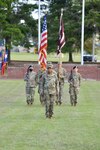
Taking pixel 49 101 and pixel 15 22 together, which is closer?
pixel 49 101

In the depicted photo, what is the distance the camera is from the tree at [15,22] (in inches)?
2389

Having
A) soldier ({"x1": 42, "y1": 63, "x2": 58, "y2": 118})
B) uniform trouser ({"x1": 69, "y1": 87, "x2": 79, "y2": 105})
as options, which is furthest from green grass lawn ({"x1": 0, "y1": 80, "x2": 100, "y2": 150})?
soldier ({"x1": 42, "y1": 63, "x2": 58, "y2": 118})

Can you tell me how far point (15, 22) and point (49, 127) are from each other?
49021 millimetres

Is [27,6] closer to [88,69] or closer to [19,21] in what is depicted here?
[19,21]

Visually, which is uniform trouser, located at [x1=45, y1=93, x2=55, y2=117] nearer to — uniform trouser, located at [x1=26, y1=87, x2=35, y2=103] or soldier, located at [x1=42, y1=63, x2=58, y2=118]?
soldier, located at [x1=42, y1=63, x2=58, y2=118]

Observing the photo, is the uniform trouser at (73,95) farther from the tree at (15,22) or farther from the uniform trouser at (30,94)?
the tree at (15,22)

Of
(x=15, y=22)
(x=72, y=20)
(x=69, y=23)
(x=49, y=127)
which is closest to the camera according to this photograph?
(x=49, y=127)

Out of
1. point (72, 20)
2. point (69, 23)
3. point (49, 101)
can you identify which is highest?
point (72, 20)

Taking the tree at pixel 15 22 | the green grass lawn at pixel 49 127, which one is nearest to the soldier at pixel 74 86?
the green grass lawn at pixel 49 127

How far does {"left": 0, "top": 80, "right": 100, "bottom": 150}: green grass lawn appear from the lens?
1410 centimetres

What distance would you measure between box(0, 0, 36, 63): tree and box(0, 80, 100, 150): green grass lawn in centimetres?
3308

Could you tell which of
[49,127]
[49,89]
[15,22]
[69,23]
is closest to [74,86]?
[49,89]

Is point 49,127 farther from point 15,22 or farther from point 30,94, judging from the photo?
point 15,22

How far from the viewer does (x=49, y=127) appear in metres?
17.8
